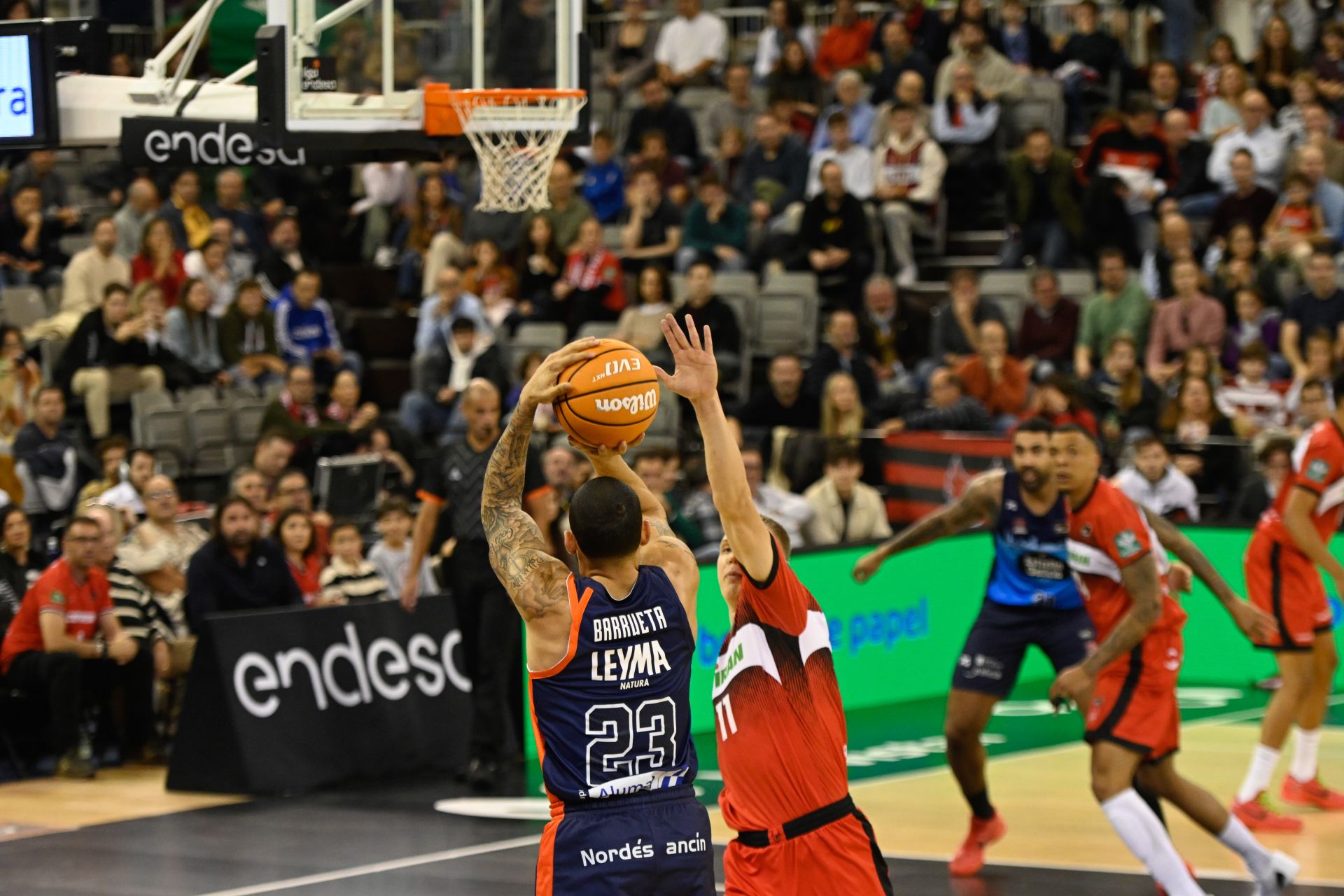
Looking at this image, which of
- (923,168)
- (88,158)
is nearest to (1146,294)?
(923,168)

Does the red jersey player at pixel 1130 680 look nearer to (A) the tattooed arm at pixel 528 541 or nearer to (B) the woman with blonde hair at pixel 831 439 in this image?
(A) the tattooed arm at pixel 528 541

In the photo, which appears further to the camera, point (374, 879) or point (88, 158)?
point (88, 158)

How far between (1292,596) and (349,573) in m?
5.50

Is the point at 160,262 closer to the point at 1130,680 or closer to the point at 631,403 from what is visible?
the point at 1130,680

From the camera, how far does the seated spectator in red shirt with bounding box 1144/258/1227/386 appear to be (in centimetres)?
1590

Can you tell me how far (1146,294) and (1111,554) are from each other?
897 centimetres

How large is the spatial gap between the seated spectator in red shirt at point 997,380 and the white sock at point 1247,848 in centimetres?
804

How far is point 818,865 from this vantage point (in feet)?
19.3

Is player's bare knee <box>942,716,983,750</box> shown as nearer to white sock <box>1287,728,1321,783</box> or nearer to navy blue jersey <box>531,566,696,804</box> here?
white sock <box>1287,728,1321,783</box>

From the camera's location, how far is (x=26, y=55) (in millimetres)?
9570

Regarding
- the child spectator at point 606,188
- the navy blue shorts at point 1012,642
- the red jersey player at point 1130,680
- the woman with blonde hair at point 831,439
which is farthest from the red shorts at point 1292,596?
the child spectator at point 606,188

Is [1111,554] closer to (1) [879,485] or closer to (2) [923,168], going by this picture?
(1) [879,485]

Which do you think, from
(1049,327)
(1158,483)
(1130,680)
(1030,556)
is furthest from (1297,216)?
(1130,680)

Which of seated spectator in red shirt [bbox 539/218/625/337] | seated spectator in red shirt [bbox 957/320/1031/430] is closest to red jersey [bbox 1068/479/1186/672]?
seated spectator in red shirt [bbox 957/320/1031/430]
